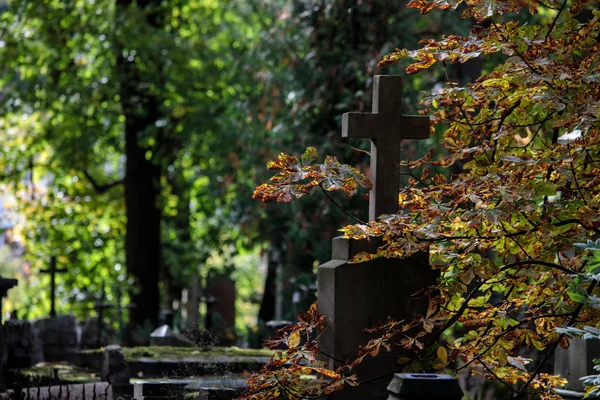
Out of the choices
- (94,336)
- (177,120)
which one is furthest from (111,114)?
(94,336)

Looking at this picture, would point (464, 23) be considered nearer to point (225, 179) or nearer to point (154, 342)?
point (225, 179)

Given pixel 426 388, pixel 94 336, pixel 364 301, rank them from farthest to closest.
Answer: pixel 94 336, pixel 364 301, pixel 426 388

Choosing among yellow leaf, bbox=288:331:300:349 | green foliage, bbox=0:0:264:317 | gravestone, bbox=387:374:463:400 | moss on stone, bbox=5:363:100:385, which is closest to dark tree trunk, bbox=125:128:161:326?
green foliage, bbox=0:0:264:317

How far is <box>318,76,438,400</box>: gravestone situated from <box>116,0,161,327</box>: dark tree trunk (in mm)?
10667

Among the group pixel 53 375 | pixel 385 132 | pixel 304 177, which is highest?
pixel 385 132

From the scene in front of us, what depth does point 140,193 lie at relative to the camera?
17016mm

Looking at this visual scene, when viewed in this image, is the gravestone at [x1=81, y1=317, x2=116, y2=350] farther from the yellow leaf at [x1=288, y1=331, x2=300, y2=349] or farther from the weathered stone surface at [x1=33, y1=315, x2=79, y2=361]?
the yellow leaf at [x1=288, y1=331, x2=300, y2=349]

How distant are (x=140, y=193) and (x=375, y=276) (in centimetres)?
1141

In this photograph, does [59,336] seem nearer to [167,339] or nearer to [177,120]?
[167,339]

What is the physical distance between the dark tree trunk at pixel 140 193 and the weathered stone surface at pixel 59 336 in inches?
167

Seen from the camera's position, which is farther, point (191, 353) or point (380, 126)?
point (191, 353)

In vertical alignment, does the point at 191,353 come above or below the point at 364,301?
below

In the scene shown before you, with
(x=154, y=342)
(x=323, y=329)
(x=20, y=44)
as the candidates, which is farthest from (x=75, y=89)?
(x=323, y=329)

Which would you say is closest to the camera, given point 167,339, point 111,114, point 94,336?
point 167,339
